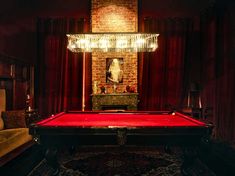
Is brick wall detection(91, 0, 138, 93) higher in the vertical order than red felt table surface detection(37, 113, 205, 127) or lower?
higher

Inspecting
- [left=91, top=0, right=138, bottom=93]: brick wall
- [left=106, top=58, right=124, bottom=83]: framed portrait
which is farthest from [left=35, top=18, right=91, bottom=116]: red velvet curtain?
[left=106, top=58, right=124, bottom=83]: framed portrait

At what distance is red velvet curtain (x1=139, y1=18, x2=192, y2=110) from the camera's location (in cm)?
746

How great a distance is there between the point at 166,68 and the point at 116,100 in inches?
68.1

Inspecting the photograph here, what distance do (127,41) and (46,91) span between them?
3416mm

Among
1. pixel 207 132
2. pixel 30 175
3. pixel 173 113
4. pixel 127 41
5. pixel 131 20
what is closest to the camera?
pixel 207 132

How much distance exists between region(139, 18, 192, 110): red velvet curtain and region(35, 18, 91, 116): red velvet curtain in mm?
1706

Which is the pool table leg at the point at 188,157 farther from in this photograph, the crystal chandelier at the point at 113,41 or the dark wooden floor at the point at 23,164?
the crystal chandelier at the point at 113,41

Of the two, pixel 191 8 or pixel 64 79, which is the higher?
pixel 191 8

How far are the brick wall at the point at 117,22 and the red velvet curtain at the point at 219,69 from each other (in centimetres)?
194

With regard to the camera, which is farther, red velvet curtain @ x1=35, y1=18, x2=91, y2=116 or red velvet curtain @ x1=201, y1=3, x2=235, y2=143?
red velvet curtain @ x1=35, y1=18, x2=91, y2=116

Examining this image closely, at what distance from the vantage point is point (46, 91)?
7.65 meters

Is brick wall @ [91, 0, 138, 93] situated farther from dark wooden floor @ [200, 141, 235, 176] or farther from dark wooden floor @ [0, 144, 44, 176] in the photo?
dark wooden floor @ [0, 144, 44, 176]

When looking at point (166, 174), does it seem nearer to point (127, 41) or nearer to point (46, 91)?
point (127, 41)

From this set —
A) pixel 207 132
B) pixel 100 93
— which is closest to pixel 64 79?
pixel 100 93
